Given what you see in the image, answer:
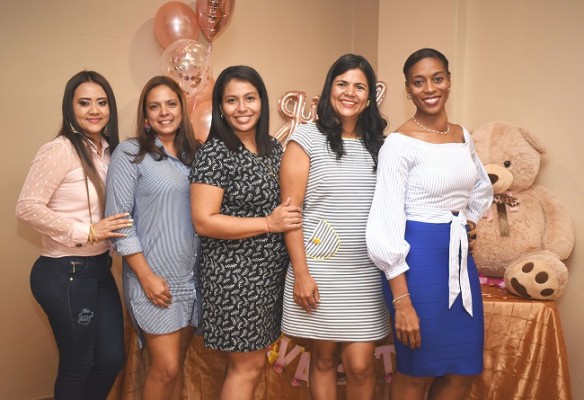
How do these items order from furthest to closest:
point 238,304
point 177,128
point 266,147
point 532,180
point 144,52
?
point 144,52, point 532,180, point 177,128, point 266,147, point 238,304

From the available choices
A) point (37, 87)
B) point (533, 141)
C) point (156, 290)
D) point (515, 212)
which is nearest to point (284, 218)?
point (156, 290)

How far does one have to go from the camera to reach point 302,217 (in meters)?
1.86

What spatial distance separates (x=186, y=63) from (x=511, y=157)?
1.57 meters

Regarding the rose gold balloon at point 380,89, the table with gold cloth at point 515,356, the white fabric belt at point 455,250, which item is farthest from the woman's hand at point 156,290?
the rose gold balloon at point 380,89

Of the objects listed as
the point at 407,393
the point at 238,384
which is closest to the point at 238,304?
the point at 238,384

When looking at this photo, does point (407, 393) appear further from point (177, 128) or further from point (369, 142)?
point (177, 128)

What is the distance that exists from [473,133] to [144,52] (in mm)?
1790

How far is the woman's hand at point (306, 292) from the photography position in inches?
71.0

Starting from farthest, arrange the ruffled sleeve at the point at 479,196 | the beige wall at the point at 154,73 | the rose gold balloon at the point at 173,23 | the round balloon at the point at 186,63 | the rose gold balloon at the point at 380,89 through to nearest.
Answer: the rose gold balloon at the point at 380,89, the rose gold balloon at the point at 173,23, the round balloon at the point at 186,63, the beige wall at the point at 154,73, the ruffled sleeve at the point at 479,196

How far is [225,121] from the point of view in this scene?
6.29 ft

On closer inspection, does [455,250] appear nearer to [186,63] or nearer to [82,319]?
[82,319]

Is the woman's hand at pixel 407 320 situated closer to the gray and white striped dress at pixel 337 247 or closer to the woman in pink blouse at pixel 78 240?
the gray and white striped dress at pixel 337 247

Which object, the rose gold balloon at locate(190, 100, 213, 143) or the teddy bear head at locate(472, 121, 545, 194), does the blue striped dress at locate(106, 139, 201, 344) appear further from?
the teddy bear head at locate(472, 121, 545, 194)

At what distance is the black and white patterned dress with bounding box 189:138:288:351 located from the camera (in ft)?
5.92
